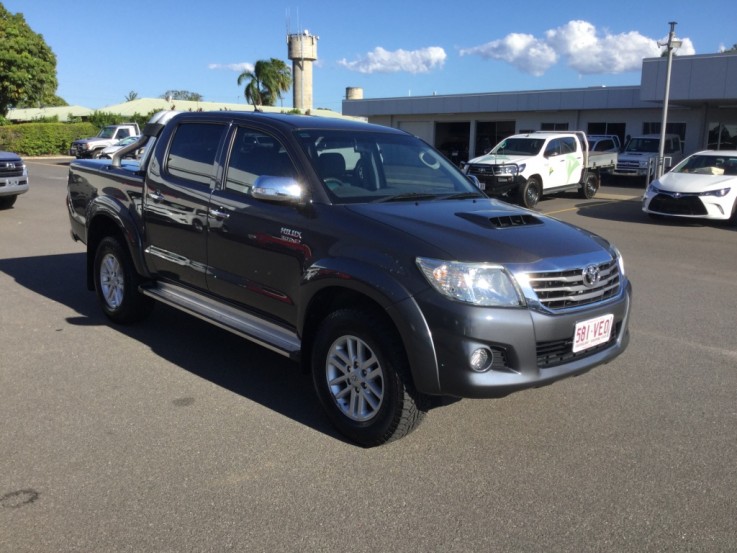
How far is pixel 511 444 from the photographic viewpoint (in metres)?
3.93

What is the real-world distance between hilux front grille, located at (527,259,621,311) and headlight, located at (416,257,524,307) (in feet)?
0.46

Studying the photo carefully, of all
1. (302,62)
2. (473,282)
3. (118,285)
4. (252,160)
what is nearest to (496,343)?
(473,282)

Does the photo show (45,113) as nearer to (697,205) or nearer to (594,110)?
(594,110)

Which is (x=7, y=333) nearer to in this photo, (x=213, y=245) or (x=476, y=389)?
(x=213, y=245)

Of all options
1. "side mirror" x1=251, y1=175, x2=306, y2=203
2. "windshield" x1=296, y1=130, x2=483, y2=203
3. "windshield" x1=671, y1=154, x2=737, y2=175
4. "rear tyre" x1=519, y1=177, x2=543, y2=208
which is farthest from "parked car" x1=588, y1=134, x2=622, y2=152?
"side mirror" x1=251, y1=175, x2=306, y2=203

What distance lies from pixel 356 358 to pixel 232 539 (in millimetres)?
1232

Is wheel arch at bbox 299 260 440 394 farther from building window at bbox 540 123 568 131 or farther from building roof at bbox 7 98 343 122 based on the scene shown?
building roof at bbox 7 98 343 122

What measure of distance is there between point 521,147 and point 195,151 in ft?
48.7

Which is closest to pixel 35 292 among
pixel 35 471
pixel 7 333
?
pixel 7 333

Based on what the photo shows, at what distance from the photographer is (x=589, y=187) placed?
20344mm

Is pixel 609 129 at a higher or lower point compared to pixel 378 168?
higher

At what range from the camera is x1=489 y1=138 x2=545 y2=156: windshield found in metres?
18.4

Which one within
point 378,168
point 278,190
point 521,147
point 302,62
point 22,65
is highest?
point 302,62

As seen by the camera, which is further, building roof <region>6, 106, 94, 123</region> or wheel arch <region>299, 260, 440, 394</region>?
building roof <region>6, 106, 94, 123</region>
